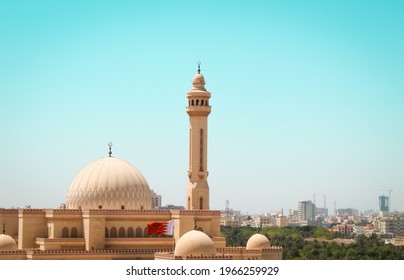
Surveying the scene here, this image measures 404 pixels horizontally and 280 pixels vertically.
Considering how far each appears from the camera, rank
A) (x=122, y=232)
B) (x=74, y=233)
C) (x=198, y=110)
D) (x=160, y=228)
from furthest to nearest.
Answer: (x=198, y=110) → (x=160, y=228) → (x=122, y=232) → (x=74, y=233)

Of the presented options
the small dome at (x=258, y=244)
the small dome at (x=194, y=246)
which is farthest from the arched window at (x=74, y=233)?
the small dome at (x=258, y=244)

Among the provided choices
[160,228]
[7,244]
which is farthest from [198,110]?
[7,244]

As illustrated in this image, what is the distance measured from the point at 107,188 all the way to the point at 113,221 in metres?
1.95

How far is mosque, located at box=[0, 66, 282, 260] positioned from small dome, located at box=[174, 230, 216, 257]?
16.4ft

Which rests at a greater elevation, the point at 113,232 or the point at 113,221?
the point at 113,221

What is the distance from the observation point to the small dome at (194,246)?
4522 centimetres

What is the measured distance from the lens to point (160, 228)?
53.2 meters

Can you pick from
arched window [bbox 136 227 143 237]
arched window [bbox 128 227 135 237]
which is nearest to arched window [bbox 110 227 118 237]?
arched window [bbox 128 227 135 237]

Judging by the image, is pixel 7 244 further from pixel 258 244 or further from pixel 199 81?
pixel 199 81

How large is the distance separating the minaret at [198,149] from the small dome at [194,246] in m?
9.52

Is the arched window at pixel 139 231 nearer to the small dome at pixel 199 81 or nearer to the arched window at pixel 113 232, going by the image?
the arched window at pixel 113 232

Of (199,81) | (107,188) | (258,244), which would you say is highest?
(199,81)

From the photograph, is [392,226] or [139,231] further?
[392,226]

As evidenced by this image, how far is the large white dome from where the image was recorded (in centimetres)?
5334
